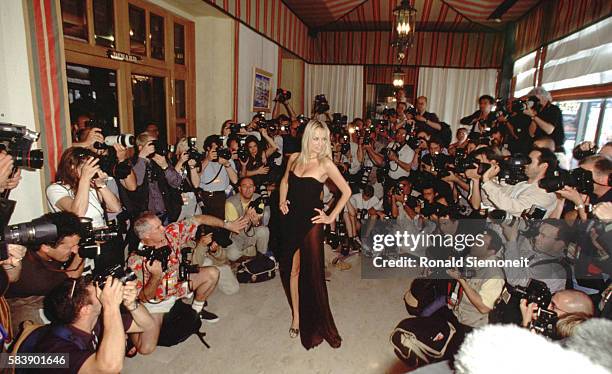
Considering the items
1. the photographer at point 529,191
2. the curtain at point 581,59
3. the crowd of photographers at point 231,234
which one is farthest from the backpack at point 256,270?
the curtain at point 581,59

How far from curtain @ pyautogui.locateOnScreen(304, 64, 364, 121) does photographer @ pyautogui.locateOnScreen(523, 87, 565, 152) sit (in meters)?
5.84

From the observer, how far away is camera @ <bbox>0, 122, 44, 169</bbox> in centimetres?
174

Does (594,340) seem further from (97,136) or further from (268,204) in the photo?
(268,204)

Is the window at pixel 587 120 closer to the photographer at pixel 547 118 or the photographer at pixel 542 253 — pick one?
the photographer at pixel 547 118

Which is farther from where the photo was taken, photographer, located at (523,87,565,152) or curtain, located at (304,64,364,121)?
curtain, located at (304,64,364,121)

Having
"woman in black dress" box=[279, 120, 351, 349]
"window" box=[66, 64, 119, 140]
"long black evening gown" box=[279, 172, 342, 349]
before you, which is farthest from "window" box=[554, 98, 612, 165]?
"window" box=[66, 64, 119, 140]

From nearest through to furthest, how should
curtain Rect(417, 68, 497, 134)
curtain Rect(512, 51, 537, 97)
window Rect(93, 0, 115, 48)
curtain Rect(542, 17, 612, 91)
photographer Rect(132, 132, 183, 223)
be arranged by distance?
photographer Rect(132, 132, 183, 223) < window Rect(93, 0, 115, 48) < curtain Rect(542, 17, 612, 91) < curtain Rect(512, 51, 537, 97) < curtain Rect(417, 68, 497, 134)

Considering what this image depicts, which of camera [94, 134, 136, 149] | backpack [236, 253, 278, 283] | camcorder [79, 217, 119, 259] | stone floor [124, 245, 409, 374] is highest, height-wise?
→ camera [94, 134, 136, 149]

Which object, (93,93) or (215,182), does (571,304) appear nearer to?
(215,182)

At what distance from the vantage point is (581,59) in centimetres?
441

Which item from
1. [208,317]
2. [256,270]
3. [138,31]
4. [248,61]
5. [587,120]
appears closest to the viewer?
[208,317]

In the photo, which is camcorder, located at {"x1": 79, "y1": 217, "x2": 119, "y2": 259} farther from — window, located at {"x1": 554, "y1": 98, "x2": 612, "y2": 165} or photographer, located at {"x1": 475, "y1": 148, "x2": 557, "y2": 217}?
window, located at {"x1": 554, "y1": 98, "x2": 612, "y2": 165}

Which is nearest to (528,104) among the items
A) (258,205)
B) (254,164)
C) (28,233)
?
(258,205)

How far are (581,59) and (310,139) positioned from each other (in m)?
3.94
